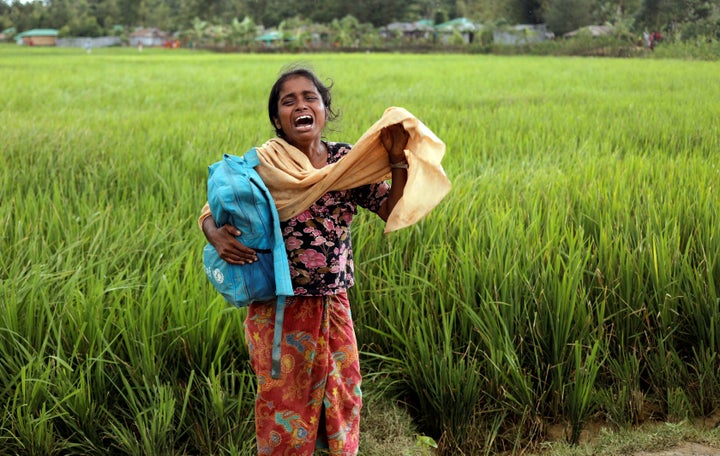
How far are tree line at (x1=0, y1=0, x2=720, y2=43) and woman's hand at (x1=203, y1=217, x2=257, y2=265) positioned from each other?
14.7m

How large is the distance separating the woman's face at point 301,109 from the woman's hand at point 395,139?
0.13 meters

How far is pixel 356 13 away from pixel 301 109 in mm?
43006

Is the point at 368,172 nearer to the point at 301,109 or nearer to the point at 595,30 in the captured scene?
the point at 301,109

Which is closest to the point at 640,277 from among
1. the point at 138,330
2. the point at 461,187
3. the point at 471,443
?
the point at 471,443

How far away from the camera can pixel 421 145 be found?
1.29m

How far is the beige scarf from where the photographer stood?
126 centimetres

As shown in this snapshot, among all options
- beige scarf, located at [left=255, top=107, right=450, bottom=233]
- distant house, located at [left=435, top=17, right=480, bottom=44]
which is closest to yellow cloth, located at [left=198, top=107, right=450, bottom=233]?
beige scarf, located at [left=255, top=107, right=450, bottom=233]

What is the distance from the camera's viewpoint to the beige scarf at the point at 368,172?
4.13ft

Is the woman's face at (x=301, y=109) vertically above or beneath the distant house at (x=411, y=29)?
beneath

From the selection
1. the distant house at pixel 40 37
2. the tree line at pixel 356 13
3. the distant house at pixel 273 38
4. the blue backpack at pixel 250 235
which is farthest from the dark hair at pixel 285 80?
the distant house at pixel 40 37

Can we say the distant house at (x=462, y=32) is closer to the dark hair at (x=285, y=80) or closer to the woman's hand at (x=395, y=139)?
the dark hair at (x=285, y=80)

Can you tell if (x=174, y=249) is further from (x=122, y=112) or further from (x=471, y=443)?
(x=122, y=112)

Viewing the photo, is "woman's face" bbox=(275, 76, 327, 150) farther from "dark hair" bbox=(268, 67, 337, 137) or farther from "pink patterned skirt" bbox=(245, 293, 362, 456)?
"pink patterned skirt" bbox=(245, 293, 362, 456)

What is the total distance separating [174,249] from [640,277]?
4.55ft
